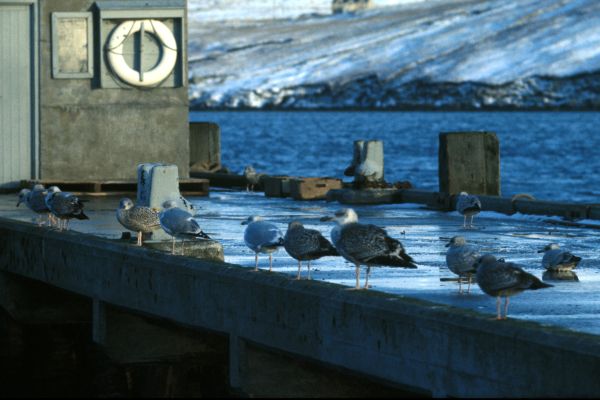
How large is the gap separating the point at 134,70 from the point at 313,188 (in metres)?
4.01

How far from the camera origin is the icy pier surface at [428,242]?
13.7m

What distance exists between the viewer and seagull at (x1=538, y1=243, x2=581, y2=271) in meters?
15.8

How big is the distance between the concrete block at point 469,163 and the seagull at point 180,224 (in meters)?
10.8

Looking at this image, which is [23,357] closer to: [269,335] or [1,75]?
[269,335]

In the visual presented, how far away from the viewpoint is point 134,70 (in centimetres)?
2747

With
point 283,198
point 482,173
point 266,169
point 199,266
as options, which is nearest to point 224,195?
point 283,198

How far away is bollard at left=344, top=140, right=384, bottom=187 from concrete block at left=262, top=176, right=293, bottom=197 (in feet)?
5.02

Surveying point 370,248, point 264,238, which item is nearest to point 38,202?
point 264,238

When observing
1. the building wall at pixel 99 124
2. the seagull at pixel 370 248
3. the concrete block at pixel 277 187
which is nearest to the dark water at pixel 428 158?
the concrete block at pixel 277 187

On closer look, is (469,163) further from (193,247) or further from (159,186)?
(193,247)

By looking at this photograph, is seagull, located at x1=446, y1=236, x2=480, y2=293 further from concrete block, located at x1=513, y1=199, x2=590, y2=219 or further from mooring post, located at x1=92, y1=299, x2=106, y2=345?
concrete block, located at x1=513, y1=199, x2=590, y2=219

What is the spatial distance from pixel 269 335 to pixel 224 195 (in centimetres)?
1575

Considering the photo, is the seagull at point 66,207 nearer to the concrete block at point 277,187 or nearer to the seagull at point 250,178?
the concrete block at point 277,187

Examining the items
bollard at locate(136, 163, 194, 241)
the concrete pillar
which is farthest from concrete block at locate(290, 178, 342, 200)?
the concrete pillar
